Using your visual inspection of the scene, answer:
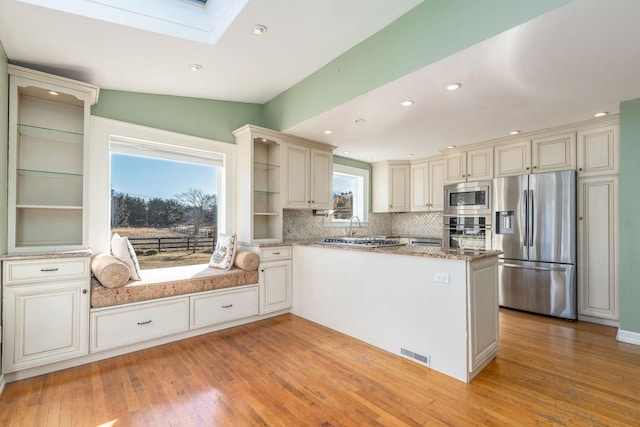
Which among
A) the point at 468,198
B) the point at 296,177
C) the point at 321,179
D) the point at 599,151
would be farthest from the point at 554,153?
the point at 296,177

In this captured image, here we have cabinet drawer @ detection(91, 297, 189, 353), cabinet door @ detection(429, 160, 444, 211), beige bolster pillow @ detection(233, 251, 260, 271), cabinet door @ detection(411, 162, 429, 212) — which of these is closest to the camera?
cabinet drawer @ detection(91, 297, 189, 353)

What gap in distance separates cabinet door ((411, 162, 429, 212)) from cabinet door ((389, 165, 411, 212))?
0.33ft

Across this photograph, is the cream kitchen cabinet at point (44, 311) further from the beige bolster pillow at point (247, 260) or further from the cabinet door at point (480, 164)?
the cabinet door at point (480, 164)

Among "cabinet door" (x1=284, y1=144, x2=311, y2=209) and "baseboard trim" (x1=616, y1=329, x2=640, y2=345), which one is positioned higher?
"cabinet door" (x1=284, y1=144, x2=311, y2=209)

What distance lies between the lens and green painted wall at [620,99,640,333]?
118 inches

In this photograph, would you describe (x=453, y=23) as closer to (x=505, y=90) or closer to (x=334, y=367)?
(x=505, y=90)

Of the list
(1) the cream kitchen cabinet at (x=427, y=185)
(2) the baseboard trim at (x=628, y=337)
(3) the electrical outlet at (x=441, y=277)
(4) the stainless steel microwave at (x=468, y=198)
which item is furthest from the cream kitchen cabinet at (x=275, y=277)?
(2) the baseboard trim at (x=628, y=337)

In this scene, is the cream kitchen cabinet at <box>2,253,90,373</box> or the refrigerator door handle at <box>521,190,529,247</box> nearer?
the cream kitchen cabinet at <box>2,253,90,373</box>

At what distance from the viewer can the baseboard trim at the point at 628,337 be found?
298 cm

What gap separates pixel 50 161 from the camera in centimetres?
278

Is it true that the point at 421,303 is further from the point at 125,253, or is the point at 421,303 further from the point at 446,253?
the point at 125,253

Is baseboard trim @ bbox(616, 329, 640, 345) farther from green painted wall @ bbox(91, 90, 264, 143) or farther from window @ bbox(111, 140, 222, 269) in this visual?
green painted wall @ bbox(91, 90, 264, 143)

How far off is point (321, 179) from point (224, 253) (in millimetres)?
1726

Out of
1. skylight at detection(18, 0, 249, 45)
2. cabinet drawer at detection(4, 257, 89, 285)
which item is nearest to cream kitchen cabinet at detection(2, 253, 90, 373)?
cabinet drawer at detection(4, 257, 89, 285)
